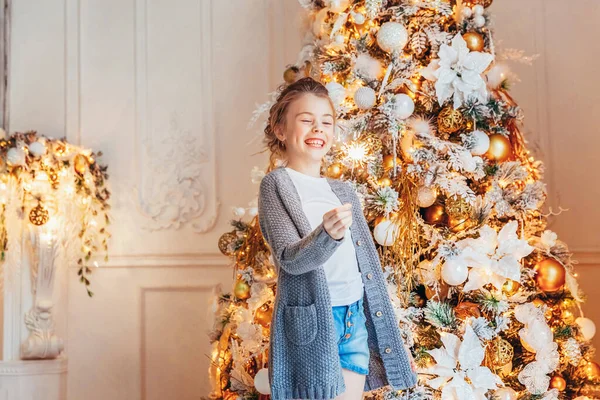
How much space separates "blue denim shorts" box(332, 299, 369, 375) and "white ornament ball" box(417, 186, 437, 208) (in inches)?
27.0

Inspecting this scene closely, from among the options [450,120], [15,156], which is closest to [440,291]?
[450,120]

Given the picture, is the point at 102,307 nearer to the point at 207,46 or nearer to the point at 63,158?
the point at 63,158

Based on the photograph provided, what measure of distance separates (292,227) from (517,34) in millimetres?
1970

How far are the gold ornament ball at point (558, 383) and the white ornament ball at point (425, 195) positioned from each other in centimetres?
71

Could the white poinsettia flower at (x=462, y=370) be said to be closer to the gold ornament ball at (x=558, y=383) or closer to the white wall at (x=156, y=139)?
the gold ornament ball at (x=558, y=383)

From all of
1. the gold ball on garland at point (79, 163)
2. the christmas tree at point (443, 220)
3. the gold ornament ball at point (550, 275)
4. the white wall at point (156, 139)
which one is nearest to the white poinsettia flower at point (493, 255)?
the christmas tree at point (443, 220)

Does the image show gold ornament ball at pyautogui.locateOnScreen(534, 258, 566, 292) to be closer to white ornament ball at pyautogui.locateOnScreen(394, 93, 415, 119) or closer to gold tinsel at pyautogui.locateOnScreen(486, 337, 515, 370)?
gold tinsel at pyautogui.locateOnScreen(486, 337, 515, 370)

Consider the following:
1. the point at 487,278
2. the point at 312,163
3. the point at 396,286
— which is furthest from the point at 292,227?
the point at 487,278

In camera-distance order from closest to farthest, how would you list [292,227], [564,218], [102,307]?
1. [292,227]
2. [564,218]
3. [102,307]

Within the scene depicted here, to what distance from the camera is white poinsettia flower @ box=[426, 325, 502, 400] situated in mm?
1924

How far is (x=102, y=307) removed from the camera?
3.29 metres

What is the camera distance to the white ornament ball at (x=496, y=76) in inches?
90.7

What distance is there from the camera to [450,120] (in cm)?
217

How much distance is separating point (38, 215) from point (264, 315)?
4.56 feet
